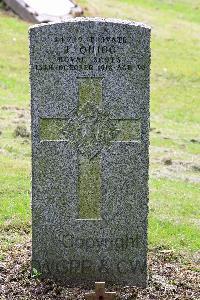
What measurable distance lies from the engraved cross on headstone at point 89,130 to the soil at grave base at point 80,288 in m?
1.08

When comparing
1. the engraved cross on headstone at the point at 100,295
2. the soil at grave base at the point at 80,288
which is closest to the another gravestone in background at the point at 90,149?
the soil at grave base at the point at 80,288

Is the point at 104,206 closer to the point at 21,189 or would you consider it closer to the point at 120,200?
the point at 120,200

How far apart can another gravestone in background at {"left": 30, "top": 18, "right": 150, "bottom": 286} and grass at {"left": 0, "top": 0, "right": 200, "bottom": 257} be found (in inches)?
50.0

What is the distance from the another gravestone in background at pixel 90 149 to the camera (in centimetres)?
662

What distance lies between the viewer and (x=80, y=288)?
6.95m

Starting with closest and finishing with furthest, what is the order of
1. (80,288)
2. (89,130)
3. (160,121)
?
(89,130)
(80,288)
(160,121)

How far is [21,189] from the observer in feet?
34.2

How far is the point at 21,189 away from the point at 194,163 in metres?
4.48

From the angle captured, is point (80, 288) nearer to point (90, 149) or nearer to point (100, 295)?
point (100, 295)

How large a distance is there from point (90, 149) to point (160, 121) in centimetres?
1103

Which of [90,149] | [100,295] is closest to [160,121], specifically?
[90,149]

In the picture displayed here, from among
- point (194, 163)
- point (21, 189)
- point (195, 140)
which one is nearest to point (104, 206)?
point (21, 189)

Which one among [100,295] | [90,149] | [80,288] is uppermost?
[90,149]

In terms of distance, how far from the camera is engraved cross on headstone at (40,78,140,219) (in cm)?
674
